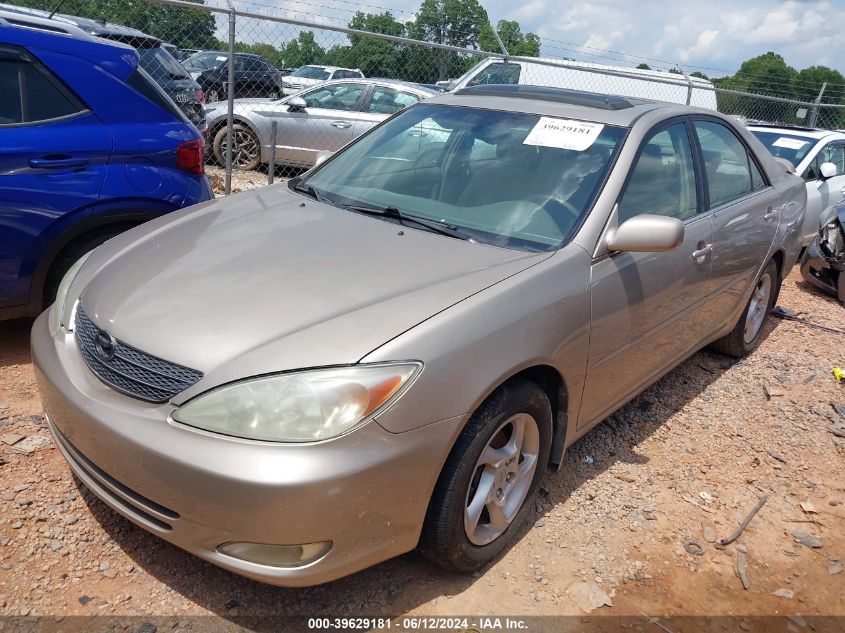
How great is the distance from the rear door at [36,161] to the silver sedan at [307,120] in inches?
220

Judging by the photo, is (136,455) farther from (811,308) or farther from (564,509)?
(811,308)

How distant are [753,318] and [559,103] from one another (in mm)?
2413

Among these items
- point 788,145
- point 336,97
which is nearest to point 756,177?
point 788,145

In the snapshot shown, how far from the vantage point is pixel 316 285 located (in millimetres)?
2602

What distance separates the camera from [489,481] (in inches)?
105

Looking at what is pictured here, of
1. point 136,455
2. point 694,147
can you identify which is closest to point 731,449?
point 694,147

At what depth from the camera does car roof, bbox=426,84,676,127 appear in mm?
3525

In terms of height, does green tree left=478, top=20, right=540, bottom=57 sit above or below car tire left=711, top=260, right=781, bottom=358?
above

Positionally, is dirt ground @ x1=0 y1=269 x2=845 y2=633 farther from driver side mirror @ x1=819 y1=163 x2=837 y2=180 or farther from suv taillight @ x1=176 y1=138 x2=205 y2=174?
driver side mirror @ x1=819 y1=163 x2=837 y2=180

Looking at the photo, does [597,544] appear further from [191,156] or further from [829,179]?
[829,179]

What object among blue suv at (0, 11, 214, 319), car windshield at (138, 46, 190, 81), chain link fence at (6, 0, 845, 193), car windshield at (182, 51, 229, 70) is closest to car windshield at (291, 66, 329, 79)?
car windshield at (182, 51, 229, 70)

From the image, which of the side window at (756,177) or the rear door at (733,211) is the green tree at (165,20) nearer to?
the rear door at (733,211)

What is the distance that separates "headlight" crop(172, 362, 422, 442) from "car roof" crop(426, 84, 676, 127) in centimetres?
196

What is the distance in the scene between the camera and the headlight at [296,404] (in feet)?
6.99
